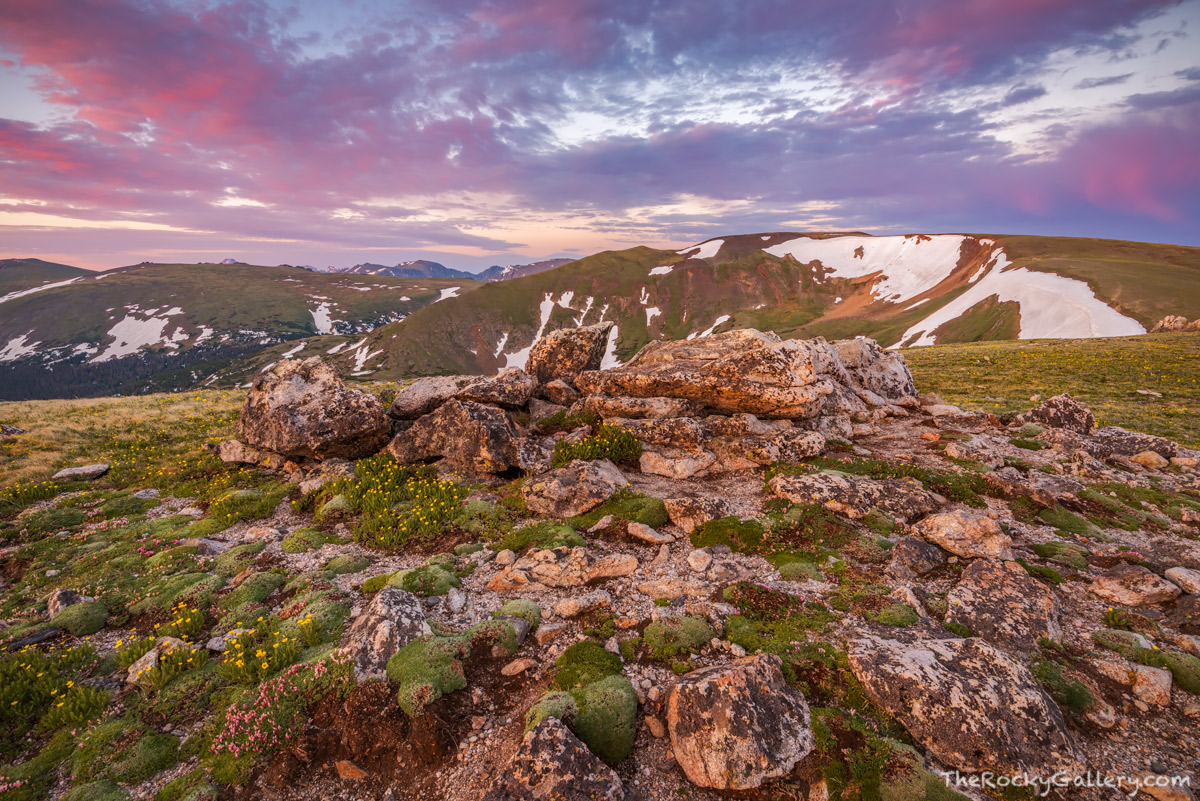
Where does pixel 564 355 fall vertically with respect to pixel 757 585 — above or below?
above

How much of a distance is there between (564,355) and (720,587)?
672 inches

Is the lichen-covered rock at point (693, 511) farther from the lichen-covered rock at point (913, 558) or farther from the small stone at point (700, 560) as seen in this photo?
the lichen-covered rock at point (913, 558)

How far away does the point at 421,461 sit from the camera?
20.3 meters

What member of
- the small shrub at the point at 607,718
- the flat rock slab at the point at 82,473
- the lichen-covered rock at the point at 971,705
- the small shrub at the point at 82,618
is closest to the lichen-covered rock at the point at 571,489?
the small shrub at the point at 607,718

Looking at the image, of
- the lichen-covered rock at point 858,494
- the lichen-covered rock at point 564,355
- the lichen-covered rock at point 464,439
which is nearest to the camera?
the lichen-covered rock at point 858,494

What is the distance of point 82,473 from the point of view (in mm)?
19891

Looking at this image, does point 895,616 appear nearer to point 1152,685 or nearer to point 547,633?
point 1152,685

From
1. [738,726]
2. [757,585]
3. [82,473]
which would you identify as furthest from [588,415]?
[82,473]

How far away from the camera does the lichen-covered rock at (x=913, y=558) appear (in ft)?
39.8

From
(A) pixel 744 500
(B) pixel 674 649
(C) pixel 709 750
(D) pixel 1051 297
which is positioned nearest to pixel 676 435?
(A) pixel 744 500

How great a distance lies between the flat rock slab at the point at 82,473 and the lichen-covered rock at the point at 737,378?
2228 centimetres

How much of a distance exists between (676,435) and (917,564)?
9825 millimetres

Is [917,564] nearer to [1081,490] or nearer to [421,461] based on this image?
[1081,490]

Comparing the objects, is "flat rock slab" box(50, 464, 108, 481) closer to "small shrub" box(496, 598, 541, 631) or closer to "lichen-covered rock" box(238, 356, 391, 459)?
"lichen-covered rock" box(238, 356, 391, 459)
